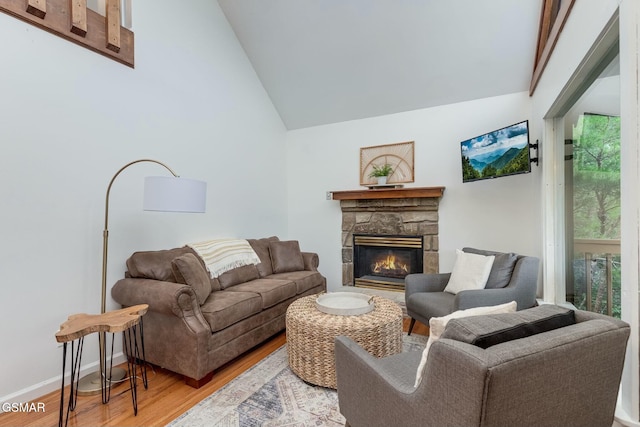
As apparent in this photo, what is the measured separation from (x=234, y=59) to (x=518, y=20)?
3158mm

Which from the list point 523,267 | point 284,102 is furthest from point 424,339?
point 284,102

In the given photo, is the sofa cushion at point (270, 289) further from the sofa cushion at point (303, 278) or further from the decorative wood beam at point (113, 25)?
the decorative wood beam at point (113, 25)

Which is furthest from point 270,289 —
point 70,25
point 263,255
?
point 70,25

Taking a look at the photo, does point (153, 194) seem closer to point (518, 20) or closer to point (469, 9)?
point (469, 9)

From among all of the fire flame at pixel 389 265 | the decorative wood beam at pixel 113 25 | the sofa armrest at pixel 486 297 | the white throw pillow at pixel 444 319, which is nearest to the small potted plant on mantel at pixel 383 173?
the fire flame at pixel 389 265

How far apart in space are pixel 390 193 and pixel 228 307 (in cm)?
254

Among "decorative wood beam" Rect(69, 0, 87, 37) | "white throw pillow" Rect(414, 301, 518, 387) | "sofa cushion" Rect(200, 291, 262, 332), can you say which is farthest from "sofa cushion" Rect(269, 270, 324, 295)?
"decorative wood beam" Rect(69, 0, 87, 37)

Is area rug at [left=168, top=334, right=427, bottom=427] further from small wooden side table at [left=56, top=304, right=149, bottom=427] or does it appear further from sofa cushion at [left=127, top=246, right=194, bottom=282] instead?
sofa cushion at [left=127, top=246, right=194, bottom=282]

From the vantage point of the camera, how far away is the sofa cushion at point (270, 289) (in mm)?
2821

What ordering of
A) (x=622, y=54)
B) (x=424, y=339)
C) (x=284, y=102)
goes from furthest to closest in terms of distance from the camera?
1. (x=284, y=102)
2. (x=424, y=339)
3. (x=622, y=54)

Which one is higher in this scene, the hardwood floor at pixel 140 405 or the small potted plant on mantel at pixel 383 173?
the small potted plant on mantel at pixel 383 173

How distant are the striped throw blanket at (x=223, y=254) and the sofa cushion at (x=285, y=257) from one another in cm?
31

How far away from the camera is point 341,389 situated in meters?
1.50

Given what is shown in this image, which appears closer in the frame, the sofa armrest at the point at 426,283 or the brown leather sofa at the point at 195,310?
the brown leather sofa at the point at 195,310
